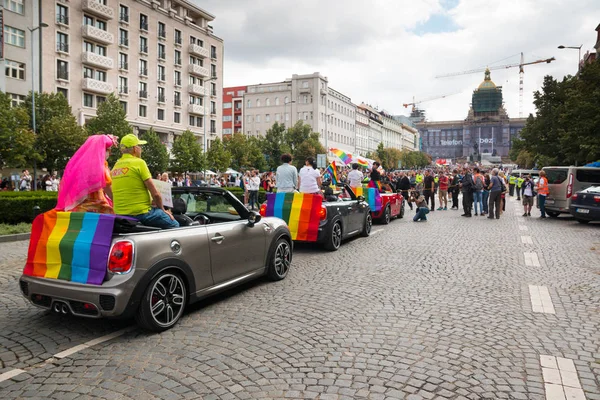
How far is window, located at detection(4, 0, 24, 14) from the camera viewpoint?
40.0 metres

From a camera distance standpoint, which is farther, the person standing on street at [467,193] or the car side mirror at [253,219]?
the person standing on street at [467,193]

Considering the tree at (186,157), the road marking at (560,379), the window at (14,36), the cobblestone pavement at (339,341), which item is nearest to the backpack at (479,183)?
the cobblestone pavement at (339,341)

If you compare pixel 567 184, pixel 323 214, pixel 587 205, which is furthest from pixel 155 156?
pixel 323 214

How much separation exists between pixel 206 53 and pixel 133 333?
213 ft

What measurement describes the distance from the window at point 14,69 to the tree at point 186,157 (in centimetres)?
1370

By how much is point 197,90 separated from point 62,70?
19.4 metres

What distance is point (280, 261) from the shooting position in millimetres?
7188

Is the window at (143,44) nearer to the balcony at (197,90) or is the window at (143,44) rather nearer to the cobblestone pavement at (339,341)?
the balcony at (197,90)

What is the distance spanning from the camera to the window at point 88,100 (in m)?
47.9

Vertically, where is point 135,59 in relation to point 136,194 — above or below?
above

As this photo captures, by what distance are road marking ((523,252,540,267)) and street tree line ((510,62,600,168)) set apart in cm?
2258

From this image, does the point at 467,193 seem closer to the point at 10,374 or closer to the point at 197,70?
the point at 10,374

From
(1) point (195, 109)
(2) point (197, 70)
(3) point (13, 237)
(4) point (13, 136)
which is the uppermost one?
(2) point (197, 70)

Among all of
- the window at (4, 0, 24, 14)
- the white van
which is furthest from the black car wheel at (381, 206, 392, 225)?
the window at (4, 0, 24, 14)
